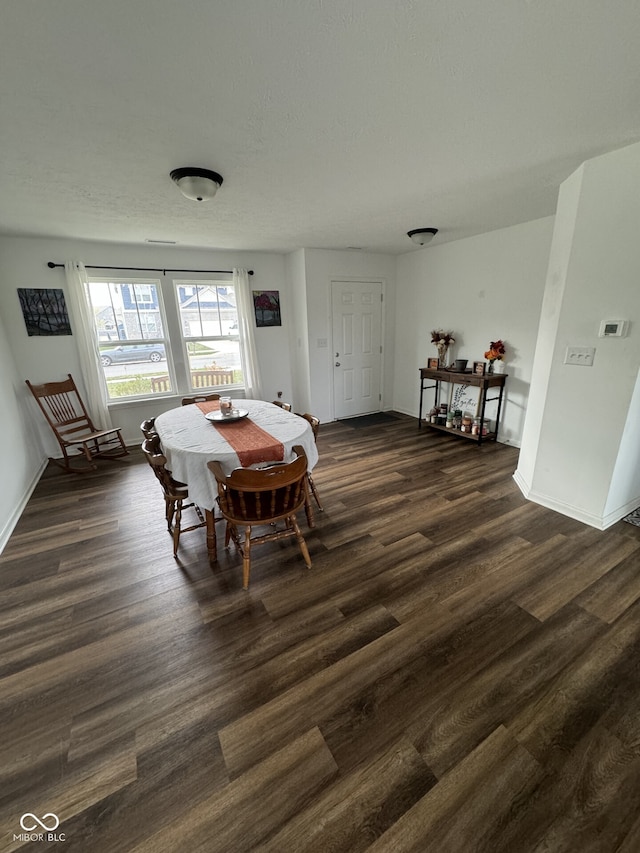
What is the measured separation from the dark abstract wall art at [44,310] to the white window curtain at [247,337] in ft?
6.64

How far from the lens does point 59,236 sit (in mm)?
3617

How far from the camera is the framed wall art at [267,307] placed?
4.87 m

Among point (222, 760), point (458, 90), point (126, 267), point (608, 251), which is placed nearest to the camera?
point (222, 760)

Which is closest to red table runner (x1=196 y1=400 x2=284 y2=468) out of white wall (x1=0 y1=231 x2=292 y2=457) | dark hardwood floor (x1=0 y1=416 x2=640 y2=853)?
dark hardwood floor (x1=0 y1=416 x2=640 y2=853)

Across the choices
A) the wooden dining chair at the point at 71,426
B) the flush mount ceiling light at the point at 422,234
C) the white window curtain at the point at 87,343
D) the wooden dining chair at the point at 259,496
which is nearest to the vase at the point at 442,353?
the flush mount ceiling light at the point at 422,234

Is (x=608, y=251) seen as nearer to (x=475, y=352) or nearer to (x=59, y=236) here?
(x=475, y=352)

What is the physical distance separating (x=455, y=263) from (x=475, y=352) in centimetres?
118

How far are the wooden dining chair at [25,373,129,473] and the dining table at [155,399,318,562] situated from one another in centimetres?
160

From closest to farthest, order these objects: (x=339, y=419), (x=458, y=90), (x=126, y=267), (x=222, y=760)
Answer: (x=222, y=760) → (x=458, y=90) → (x=126, y=267) → (x=339, y=419)

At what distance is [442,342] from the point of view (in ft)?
14.9

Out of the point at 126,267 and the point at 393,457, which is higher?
the point at 126,267

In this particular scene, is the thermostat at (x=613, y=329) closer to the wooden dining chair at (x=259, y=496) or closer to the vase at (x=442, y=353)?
the wooden dining chair at (x=259, y=496)

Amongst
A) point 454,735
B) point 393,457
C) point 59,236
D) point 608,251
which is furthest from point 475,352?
point 59,236

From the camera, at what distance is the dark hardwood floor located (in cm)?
109
